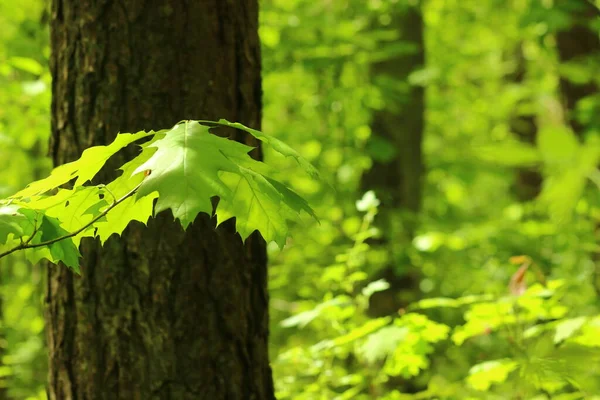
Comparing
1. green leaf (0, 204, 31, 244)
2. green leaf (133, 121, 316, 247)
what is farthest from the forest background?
green leaf (0, 204, 31, 244)

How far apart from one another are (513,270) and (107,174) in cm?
311

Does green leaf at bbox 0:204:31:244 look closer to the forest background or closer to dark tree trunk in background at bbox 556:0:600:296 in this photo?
the forest background

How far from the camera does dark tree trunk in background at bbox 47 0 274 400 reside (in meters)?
1.70

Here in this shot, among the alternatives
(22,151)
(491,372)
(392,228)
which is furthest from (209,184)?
(22,151)

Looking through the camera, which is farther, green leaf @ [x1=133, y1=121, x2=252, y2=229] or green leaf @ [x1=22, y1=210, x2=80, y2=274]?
green leaf @ [x1=22, y1=210, x2=80, y2=274]

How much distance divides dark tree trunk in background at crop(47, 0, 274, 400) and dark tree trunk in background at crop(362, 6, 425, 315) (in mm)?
→ 3106

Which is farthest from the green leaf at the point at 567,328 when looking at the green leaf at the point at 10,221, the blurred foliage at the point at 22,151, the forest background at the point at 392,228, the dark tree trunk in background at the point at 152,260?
the blurred foliage at the point at 22,151

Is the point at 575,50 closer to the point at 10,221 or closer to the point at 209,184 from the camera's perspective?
the point at 209,184

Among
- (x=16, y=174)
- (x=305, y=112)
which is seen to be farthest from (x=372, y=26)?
(x=16, y=174)

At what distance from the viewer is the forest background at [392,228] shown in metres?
2.27

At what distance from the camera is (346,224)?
4531 mm

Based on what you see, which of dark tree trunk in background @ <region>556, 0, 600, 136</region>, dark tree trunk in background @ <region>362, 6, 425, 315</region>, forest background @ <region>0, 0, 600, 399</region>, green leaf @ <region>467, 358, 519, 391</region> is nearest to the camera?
green leaf @ <region>467, 358, 519, 391</region>

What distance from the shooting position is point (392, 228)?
4.77 metres

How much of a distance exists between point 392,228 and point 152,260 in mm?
3238
